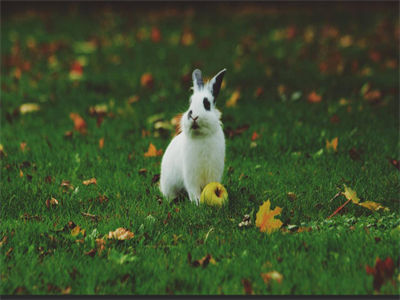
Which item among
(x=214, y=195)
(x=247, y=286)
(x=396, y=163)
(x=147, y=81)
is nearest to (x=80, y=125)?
(x=147, y=81)

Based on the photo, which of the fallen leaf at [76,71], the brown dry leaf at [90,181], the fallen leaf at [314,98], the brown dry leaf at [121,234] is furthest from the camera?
the fallen leaf at [76,71]

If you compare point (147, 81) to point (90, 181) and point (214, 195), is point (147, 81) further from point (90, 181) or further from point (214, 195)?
point (214, 195)

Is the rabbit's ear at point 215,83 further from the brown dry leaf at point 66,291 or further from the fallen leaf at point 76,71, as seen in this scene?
the fallen leaf at point 76,71

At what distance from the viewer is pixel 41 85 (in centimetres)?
737

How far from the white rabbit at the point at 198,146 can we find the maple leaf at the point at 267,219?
20.0 inches

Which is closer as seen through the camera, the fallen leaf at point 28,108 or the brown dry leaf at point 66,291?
the brown dry leaf at point 66,291

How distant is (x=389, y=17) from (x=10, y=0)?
8707 mm

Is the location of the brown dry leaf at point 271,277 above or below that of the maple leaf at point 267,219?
below

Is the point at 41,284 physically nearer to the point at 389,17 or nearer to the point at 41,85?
the point at 41,85

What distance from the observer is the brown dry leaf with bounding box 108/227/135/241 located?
335cm

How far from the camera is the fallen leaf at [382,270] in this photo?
8.91 ft

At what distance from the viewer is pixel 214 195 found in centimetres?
367

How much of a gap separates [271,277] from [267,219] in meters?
0.70

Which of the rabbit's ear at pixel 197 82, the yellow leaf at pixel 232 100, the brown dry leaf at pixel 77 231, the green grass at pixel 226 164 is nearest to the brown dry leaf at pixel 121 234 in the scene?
the green grass at pixel 226 164
